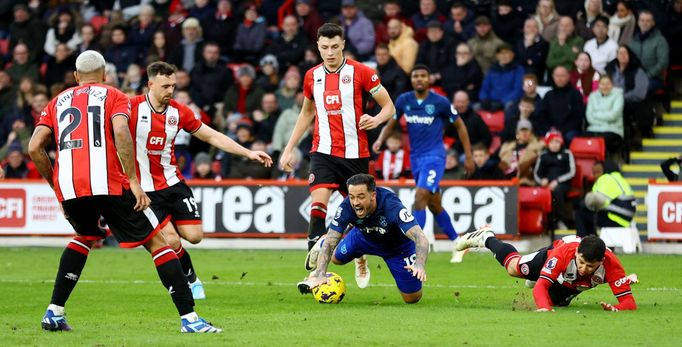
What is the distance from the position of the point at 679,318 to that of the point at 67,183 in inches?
204

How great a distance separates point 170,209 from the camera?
13.6m

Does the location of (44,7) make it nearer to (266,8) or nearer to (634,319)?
(266,8)

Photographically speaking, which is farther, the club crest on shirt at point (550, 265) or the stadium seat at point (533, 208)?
the stadium seat at point (533, 208)

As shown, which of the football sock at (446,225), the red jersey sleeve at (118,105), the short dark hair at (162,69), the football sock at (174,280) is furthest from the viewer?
the football sock at (446,225)

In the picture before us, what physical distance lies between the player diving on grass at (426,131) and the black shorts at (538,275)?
210 inches

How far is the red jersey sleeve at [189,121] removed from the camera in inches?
465

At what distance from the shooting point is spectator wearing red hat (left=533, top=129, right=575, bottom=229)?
20.8 metres

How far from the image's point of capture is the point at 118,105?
10234 millimetres

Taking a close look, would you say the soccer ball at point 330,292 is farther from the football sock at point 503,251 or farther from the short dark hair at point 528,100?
the short dark hair at point 528,100

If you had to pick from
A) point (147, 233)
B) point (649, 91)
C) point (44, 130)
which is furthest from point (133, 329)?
point (649, 91)

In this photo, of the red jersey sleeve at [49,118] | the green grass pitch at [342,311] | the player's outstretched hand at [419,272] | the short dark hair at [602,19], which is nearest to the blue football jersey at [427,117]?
the green grass pitch at [342,311]

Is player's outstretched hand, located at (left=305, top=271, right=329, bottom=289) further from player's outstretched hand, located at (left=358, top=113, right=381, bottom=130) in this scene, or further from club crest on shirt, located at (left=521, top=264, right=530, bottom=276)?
club crest on shirt, located at (left=521, top=264, right=530, bottom=276)

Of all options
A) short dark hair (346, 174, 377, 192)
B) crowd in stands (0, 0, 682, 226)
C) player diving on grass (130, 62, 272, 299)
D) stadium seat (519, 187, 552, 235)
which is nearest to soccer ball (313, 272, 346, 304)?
short dark hair (346, 174, 377, 192)

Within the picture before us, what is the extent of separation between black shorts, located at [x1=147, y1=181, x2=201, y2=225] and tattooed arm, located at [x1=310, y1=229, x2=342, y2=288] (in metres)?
2.12
